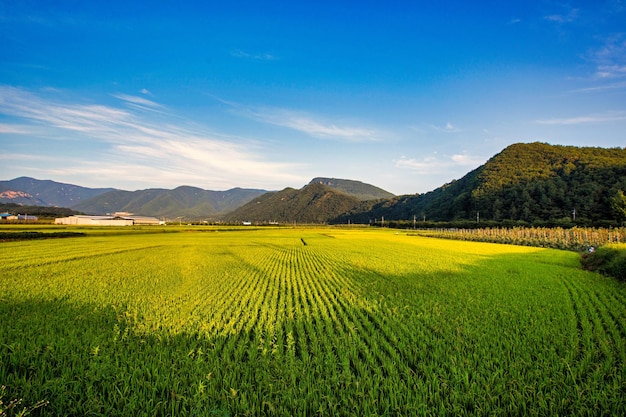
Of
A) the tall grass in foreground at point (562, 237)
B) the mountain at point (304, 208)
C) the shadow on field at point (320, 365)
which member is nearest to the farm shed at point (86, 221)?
the mountain at point (304, 208)

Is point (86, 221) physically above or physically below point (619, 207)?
below

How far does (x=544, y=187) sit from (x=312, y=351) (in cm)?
8398

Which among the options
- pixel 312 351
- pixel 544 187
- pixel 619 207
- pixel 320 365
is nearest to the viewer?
pixel 320 365

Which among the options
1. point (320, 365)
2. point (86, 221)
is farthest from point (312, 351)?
point (86, 221)

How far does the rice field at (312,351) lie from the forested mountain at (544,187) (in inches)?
2204

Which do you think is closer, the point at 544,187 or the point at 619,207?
the point at 619,207

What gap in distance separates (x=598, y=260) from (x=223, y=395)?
68.0 ft

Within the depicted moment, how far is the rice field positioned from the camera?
12.9ft

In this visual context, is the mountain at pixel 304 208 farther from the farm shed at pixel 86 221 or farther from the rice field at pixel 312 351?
the rice field at pixel 312 351

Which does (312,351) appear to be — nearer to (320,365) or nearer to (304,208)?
(320,365)

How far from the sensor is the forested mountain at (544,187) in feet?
207

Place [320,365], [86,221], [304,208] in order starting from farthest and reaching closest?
1. [304,208]
2. [86,221]
3. [320,365]

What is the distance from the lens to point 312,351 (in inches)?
221

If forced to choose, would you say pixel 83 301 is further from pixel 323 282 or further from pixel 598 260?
pixel 598 260
